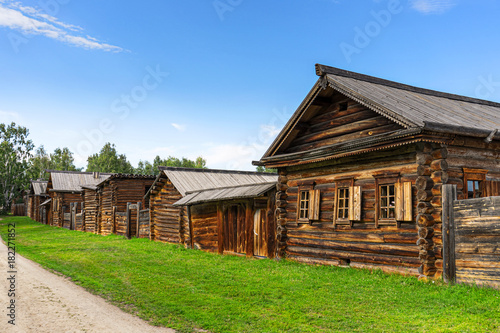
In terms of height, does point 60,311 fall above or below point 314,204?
below

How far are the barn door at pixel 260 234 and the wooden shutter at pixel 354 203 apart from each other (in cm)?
487

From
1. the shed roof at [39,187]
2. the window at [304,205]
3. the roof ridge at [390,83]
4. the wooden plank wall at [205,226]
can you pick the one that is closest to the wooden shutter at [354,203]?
the window at [304,205]

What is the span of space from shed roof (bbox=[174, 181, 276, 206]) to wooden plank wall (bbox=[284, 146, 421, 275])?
1302 millimetres

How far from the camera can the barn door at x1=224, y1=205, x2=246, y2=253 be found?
61.5 feet

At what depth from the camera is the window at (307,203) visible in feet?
48.9

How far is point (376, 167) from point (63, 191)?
41335mm

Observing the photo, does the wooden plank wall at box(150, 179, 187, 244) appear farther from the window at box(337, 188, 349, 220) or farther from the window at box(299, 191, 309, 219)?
the window at box(337, 188, 349, 220)

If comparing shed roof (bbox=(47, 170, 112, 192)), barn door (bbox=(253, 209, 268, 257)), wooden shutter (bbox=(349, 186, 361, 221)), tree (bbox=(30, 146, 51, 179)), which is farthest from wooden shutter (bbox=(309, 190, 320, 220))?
tree (bbox=(30, 146, 51, 179))

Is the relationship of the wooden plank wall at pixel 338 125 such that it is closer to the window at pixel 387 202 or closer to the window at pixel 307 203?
the window at pixel 307 203

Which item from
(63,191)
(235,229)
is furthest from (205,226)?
(63,191)

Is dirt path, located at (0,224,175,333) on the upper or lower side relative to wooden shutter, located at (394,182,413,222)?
lower

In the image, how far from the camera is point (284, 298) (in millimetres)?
9805

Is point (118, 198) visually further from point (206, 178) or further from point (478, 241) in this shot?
point (478, 241)

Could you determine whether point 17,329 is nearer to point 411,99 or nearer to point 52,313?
point 52,313
